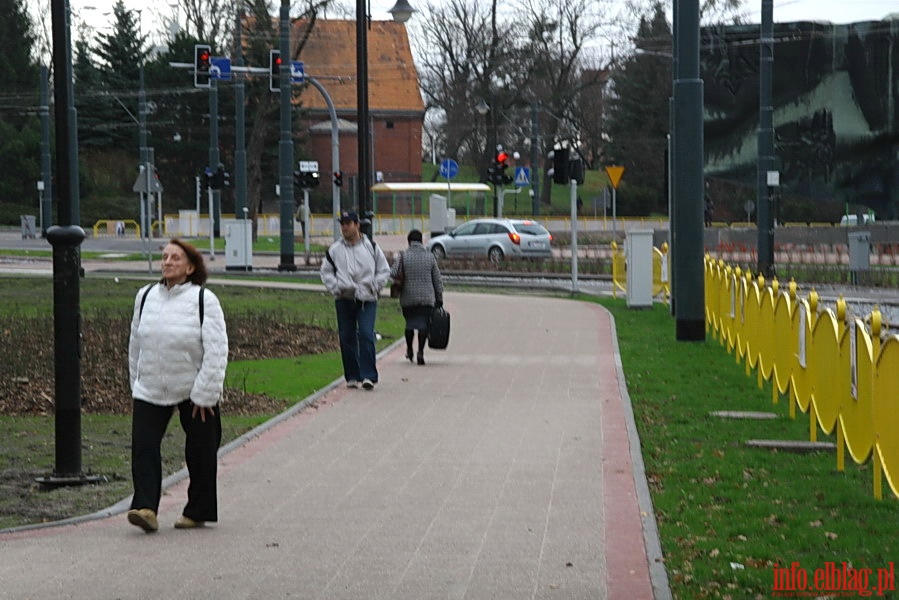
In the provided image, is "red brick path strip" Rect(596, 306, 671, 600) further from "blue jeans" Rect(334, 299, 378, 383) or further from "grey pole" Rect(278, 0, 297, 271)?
"grey pole" Rect(278, 0, 297, 271)

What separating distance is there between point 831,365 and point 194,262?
4432mm

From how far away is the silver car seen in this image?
157ft

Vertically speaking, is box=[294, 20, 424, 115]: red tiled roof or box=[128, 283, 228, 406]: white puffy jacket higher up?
box=[294, 20, 424, 115]: red tiled roof

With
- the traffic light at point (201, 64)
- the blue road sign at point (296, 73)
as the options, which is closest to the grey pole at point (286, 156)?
the blue road sign at point (296, 73)

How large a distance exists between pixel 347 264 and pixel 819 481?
6.63 m

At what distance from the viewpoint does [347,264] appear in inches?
600

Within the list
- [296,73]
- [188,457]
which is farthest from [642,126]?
[188,457]

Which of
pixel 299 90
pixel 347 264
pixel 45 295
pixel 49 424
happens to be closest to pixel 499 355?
pixel 347 264

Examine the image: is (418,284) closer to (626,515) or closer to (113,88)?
(626,515)

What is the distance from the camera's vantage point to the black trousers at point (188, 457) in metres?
8.30

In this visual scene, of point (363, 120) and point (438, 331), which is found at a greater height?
point (363, 120)

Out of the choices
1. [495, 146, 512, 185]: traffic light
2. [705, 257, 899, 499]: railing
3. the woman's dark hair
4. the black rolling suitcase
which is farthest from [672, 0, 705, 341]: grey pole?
[495, 146, 512, 185]: traffic light

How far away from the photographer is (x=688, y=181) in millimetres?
20703

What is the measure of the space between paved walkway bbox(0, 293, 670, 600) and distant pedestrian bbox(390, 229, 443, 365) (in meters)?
3.00
